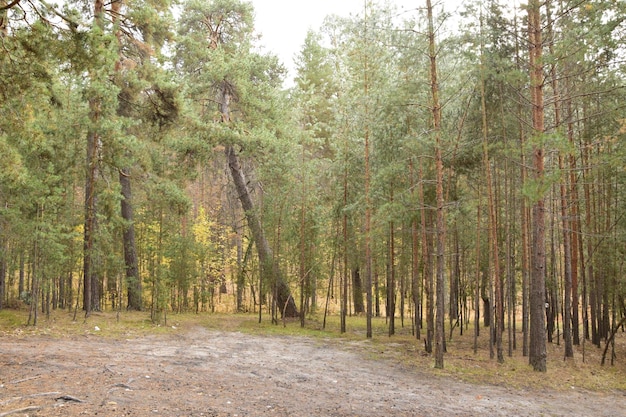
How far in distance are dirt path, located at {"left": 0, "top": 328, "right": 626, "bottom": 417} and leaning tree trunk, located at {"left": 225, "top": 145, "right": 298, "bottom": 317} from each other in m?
6.99

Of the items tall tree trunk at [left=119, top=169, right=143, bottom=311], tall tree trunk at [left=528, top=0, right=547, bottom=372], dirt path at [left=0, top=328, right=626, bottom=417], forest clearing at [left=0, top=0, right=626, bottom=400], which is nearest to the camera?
dirt path at [left=0, top=328, right=626, bottom=417]

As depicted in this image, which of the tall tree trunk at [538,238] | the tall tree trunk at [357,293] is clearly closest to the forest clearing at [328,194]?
the tall tree trunk at [538,238]

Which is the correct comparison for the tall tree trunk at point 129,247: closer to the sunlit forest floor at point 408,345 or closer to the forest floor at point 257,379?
the sunlit forest floor at point 408,345

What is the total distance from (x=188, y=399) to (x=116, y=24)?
12316mm

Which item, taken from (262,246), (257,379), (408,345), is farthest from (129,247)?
(257,379)

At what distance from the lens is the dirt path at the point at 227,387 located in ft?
20.1

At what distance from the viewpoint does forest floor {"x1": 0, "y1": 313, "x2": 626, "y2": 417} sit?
20.8 feet

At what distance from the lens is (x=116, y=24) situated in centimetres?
1461

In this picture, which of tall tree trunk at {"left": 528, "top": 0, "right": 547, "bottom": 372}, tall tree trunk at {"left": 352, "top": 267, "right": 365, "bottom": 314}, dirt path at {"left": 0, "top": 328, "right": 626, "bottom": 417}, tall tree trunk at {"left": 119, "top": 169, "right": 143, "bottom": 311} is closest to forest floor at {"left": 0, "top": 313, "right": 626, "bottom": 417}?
dirt path at {"left": 0, "top": 328, "right": 626, "bottom": 417}

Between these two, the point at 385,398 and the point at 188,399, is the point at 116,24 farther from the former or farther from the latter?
the point at 385,398

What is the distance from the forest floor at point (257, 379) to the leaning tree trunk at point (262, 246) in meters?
4.82

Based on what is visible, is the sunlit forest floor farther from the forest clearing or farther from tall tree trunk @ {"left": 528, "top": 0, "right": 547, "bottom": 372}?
tall tree trunk @ {"left": 528, "top": 0, "right": 547, "bottom": 372}

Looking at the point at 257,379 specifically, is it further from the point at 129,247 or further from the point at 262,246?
the point at 129,247

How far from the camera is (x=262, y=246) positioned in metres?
19.4
